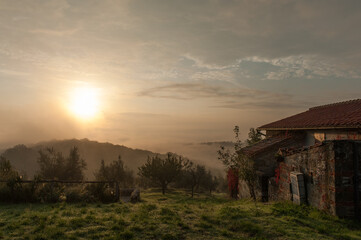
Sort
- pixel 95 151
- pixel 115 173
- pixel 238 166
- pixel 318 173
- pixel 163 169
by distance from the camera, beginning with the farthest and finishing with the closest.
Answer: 1. pixel 95 151
2. pixel 115 173
3. pixel 163 169
4. pixel 238 166
5. pixel 318 173

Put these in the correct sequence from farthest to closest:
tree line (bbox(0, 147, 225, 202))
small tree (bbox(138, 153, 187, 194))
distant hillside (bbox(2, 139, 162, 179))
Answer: distant hillside (bbox(2, 139, 162, 179)) < small tree (bbox(138, 153, 187, 194)) < tree line (bbox(0, 147, 225, 202))

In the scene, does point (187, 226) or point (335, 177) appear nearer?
point (187, 226)

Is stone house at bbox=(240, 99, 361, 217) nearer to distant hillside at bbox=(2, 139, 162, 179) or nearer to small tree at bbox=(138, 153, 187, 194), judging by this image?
small tree at bbox=(138, 153, 187, 194)

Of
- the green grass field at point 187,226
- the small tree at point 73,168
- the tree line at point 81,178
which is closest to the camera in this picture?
the green grass field at point 187,226

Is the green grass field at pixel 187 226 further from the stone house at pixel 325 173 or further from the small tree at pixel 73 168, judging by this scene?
the small tree at pixel 73 168

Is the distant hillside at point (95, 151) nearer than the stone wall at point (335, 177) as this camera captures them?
No

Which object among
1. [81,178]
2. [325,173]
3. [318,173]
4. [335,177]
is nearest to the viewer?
[335,177]

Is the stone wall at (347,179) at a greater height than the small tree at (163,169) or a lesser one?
greater

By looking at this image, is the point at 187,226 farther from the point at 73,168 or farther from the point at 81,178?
the point at 73,168

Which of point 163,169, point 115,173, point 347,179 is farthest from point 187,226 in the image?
point 115,173

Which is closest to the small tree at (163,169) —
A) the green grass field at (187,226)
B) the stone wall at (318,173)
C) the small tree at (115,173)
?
the small tree at (115,173)

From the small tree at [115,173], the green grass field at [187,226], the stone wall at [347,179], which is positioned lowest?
the small tree at [115,173]

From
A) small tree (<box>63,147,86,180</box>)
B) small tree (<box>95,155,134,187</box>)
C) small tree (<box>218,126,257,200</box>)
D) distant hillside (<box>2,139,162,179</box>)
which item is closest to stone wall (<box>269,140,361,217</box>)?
small tree (<box>218,126,257,200</box>)

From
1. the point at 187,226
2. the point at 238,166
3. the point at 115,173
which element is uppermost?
the point at 238,166
